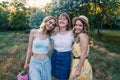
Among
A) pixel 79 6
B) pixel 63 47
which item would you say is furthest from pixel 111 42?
pixel 63 47

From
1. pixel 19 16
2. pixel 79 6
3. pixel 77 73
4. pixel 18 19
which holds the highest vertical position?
pixel 79 6

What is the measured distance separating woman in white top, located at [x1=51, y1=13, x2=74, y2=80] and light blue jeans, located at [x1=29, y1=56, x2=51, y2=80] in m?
0.17

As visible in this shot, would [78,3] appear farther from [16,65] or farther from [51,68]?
[51,68]

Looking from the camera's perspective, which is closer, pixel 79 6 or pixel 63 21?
pixel 63 21

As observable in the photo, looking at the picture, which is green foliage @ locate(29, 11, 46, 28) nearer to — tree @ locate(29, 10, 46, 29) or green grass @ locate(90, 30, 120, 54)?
tree @ locate(29, 10, 46, 29)

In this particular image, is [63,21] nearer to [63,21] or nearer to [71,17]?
[63,21]

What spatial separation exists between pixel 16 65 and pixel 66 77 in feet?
15.1

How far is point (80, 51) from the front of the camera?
4.69 meters

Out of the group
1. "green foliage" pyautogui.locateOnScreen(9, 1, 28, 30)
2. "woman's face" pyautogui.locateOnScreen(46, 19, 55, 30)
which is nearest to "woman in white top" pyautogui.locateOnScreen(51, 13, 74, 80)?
"woman's face" pyautogui.locateOnScreen(46, 19, 55, 30)

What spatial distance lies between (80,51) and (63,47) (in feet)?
1.13

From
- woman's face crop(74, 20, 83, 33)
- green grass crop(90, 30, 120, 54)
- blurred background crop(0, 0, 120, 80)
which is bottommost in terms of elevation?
green grass crop(90, 30, 120, 54)

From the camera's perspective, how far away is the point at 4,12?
49.3 meters

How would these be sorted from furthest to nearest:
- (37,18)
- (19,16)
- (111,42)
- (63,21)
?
(19,16) → (37,18) → (111,42) → (63,21)

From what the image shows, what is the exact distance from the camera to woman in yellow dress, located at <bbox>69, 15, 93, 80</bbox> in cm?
464
